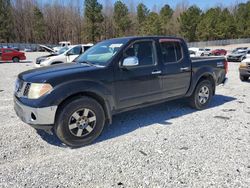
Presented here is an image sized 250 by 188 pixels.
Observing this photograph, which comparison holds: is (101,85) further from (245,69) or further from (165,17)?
(165,17)

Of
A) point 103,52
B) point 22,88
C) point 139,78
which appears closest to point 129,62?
point 139,78

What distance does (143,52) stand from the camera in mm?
4625

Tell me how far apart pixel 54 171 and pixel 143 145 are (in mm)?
1504

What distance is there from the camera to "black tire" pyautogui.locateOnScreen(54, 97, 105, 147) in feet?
12.0

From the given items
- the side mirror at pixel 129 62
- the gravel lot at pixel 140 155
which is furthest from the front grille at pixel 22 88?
the side mirror at pixel 129 62

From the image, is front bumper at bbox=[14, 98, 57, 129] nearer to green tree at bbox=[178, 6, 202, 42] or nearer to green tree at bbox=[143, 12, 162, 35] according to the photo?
green tree at bbox=[143, 12, 162, 35]

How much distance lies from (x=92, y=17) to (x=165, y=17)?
25600mm

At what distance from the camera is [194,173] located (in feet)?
10.0

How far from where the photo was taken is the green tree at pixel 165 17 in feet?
238

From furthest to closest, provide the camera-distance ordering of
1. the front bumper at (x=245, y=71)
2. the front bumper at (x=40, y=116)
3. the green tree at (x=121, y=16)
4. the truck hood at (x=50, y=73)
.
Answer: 1. the green tree at (x=121, y=16)
2. the front bumper at (x=245, y=71)
3. the truck hood at (x=50, y=73)
4. the front bumper at (x=40, y=116)

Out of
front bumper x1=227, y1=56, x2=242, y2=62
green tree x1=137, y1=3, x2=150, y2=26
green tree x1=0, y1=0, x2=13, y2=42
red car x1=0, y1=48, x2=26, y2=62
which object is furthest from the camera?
green tree x1=137, y1=3, x2=150, y2=26

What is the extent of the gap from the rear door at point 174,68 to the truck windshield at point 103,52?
3.38 ft

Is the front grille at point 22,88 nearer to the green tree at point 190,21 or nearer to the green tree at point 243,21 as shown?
the green tree at point 190,21

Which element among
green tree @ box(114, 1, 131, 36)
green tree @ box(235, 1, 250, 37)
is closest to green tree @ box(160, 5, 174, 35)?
green tree @ box(114, 1, 131, 36)
